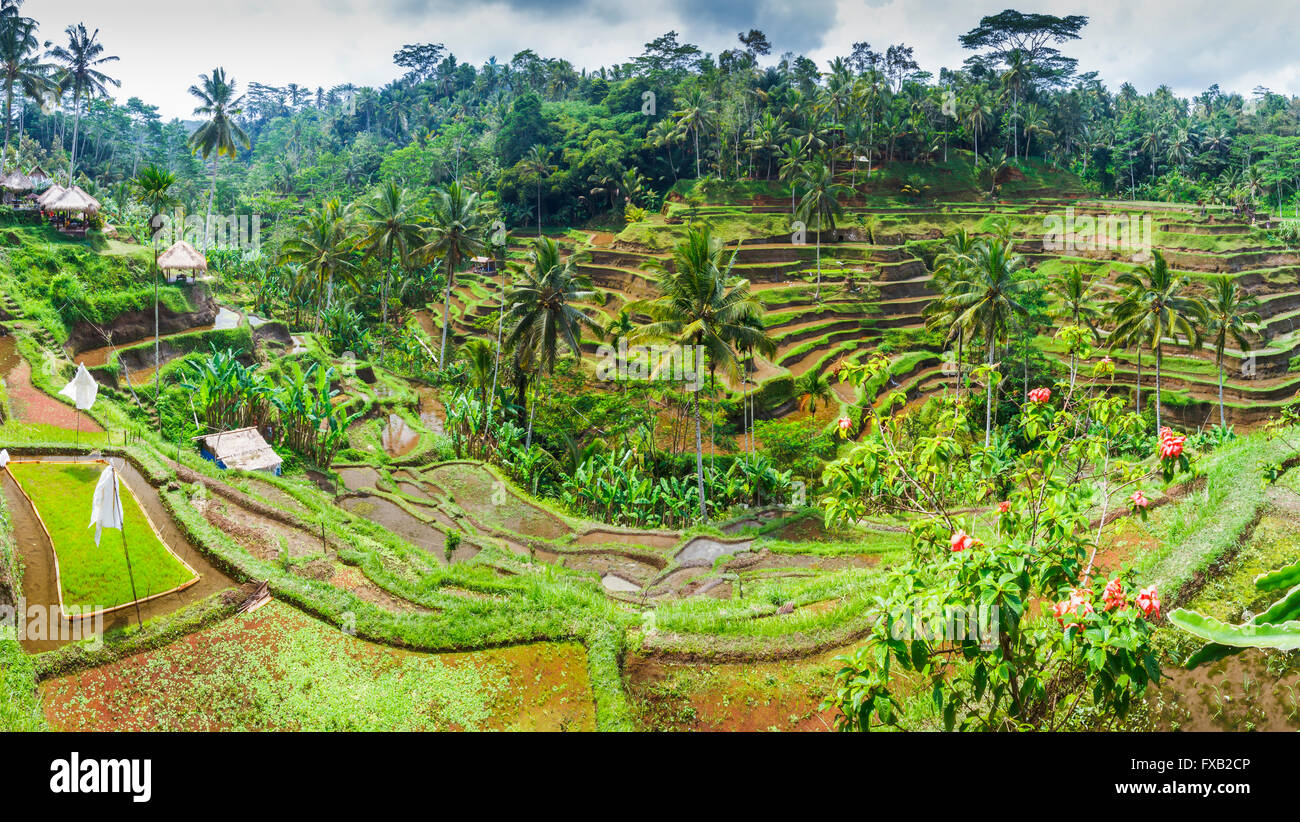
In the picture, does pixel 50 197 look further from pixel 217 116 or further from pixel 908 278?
pixel 908 278

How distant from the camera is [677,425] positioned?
95.7ft

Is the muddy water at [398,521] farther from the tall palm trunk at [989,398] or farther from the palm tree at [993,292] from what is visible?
the palm tree at [993,292]

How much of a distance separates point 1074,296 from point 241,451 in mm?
33695

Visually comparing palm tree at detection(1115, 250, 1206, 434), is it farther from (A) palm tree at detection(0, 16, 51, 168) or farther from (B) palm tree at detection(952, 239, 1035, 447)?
(A) palm tree at detection(0, 16, 51, 168)

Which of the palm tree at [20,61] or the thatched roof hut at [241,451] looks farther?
the palm tree at [20,61]

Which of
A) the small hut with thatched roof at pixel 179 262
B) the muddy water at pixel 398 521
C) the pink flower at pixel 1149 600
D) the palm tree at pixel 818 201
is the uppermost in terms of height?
the palm tree at pixel 818 201

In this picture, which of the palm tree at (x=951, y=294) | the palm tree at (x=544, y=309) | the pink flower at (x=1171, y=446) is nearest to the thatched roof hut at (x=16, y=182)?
the palm tree at (x=544, y=309)

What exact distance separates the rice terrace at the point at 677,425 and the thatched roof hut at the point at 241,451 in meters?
0.14

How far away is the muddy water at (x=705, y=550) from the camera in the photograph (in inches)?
746

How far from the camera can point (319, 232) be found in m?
37.0

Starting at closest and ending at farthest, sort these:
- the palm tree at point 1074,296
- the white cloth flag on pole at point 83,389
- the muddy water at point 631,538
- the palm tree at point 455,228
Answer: the white cloth flag on pole at point 83,389, the muddy water at point 631,538, the palm tree at point 455,228, the palm tree at point 1074,296

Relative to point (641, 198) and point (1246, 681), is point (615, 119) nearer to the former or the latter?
point (641, 198)

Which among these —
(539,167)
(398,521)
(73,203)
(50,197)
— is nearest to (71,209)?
(73,203)

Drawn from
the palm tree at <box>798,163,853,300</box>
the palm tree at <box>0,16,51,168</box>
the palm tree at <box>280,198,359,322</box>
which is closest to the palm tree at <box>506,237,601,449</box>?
the palm tree at <box>280,198,359,322</box>
